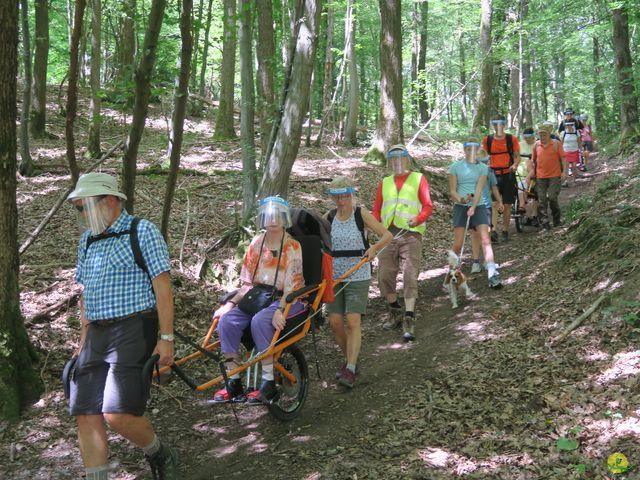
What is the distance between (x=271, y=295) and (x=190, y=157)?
375 inches

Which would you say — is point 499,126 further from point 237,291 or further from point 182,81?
point 237,291

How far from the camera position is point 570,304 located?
6.59 m

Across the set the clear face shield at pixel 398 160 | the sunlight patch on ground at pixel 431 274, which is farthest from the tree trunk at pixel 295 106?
the sunlight patch on ground at pixel 431 274

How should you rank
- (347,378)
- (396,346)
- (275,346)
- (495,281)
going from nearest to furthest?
1. (275,346)
2. (347,378)
3. (396,346)
4. (495,281)

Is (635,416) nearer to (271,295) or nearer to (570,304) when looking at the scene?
(570,304)

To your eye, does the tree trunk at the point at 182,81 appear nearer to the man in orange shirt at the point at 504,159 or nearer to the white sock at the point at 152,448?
the white sock at the point at 152,448

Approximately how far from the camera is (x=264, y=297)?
5.26m

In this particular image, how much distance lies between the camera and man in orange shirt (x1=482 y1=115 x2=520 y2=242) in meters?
11.3

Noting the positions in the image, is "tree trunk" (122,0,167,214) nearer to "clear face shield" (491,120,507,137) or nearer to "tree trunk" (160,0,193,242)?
"tree trunk" (160,0,193,242)

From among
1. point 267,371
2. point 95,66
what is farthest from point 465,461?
point 95,66

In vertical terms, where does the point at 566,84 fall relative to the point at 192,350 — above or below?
above

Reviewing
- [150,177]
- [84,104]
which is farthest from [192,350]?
[84,104]

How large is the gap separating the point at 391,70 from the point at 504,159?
426cm

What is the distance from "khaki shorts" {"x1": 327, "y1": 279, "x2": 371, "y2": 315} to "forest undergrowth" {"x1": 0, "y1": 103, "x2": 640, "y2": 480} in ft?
2.65
